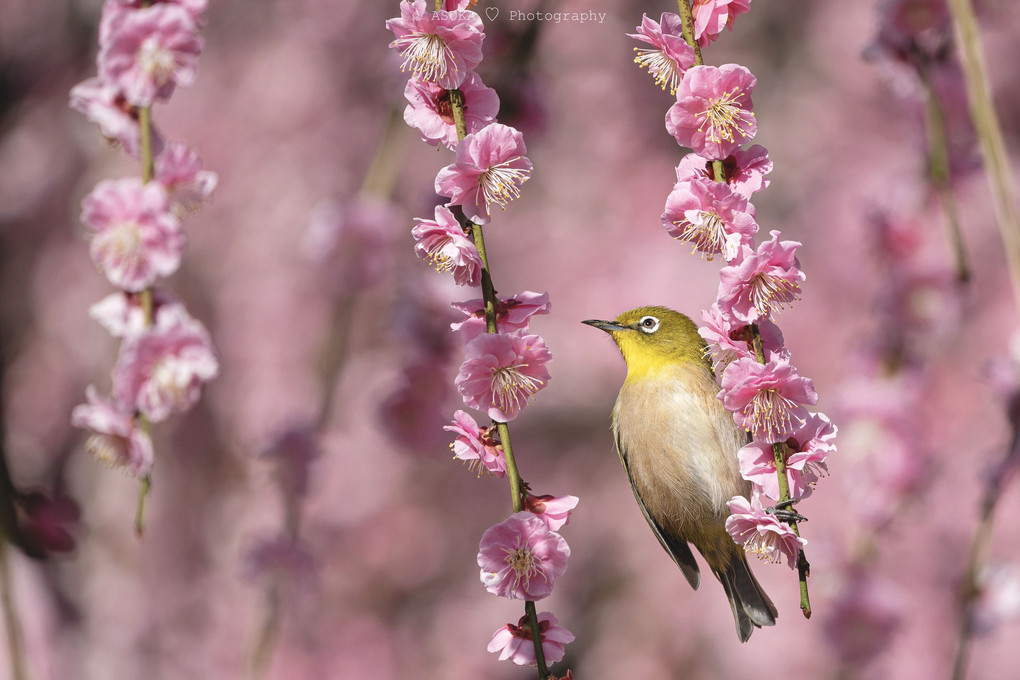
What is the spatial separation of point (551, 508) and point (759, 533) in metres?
0.18

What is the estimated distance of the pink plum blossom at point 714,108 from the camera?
80cm

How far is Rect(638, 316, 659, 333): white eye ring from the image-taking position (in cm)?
147

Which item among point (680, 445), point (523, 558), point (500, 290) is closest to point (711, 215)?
point (523, 558)

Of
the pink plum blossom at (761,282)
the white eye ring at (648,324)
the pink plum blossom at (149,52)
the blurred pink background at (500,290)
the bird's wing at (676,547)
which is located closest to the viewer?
the pink plum blossom at (761,282)

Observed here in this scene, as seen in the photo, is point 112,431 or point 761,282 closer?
point 761,282

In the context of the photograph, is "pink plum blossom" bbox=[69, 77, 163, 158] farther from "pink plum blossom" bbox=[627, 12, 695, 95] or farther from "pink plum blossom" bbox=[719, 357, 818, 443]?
"pink plum blossom" bbox=[719, 357, 818, 443]

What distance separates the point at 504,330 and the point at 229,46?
3.80m

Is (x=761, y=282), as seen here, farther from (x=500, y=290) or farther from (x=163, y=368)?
(x=500, y=290)

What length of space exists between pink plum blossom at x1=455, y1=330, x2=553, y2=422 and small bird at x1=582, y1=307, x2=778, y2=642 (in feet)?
1.82

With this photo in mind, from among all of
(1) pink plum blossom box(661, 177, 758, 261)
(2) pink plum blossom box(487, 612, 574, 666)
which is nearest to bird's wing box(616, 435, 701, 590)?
(2) pink plum blossom box(487, 612, 574, 666)

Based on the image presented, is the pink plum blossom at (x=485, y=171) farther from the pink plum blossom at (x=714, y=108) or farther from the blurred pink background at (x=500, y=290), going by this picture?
the blurred pink background at (x=500, y=290)

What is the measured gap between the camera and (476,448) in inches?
32.1

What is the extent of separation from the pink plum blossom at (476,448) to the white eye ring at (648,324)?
68cm

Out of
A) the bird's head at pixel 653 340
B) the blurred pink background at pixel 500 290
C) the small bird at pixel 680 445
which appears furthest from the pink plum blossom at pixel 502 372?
the blurred pink background at pixel 500 290
